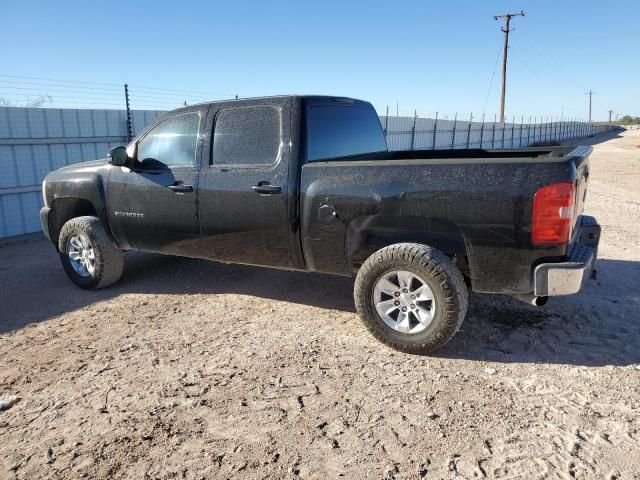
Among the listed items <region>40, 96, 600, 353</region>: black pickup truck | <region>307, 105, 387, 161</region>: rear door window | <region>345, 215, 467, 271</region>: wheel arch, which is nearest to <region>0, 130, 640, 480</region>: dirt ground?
<region>40, 96, 600, 353</region>: black pickup truck

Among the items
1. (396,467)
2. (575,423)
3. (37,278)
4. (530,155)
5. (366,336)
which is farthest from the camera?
(37,278)

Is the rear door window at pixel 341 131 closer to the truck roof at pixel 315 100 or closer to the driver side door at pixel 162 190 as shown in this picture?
the truck roof at pixel 315 100

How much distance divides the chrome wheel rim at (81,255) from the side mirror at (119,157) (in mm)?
969

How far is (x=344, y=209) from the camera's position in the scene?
3877mm

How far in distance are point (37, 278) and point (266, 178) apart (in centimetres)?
366

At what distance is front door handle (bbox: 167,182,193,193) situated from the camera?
4.67 meters

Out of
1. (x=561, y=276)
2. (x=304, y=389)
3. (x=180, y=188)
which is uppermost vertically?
(x=180, y=188)

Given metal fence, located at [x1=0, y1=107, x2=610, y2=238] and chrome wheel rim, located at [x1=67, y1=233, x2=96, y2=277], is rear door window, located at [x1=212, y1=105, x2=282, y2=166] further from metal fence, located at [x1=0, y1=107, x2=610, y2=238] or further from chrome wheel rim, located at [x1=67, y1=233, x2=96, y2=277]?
metal fence, located at [x1=0, y1=107, x2=610, y2=238]

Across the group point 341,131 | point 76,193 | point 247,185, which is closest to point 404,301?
point 247,185

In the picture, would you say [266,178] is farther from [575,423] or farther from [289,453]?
[575,423]

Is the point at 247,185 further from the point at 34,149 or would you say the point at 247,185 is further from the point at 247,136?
the point at 34,149

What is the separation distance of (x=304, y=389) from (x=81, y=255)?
3446mm

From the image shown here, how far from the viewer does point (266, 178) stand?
4.24 metres

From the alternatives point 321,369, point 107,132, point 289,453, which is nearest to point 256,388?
point 321,369
